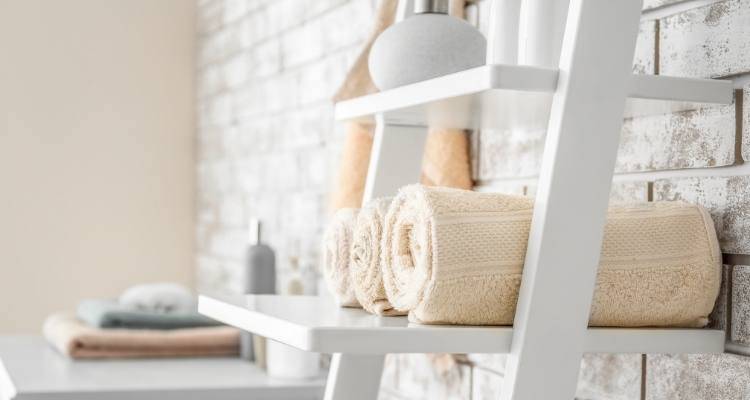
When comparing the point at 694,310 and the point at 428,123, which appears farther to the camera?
the point at 428,123

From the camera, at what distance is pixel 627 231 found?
90 centimetres

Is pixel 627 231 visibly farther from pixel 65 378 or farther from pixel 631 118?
pixel 65 378

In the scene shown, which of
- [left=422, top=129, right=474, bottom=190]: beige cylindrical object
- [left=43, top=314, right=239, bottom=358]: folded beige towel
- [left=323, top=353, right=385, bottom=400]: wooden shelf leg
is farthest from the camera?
[left=43, top=314, right=239, bottom=358]: folded beige towel

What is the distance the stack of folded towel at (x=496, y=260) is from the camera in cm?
84

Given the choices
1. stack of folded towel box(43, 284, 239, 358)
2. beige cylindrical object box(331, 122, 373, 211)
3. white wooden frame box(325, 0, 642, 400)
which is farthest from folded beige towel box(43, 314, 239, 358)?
white wooden frame box(325, 0, 642, 400)

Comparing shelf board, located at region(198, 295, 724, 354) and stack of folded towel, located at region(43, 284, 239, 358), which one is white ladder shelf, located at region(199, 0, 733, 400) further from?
stack of folded towel, located at region(43, 284, 239, 358)

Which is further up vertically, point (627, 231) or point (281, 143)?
point (281, 143)

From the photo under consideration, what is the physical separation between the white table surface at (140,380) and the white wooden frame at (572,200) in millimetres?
935

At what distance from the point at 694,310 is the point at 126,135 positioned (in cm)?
219

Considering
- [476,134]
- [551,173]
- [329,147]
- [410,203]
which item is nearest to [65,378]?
[329,147]

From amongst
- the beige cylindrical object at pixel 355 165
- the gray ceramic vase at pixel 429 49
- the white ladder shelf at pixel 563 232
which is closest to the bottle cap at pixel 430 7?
the gray ceramic vase at pixel 429 49

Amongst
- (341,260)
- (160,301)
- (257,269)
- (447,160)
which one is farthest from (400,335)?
(160,301)

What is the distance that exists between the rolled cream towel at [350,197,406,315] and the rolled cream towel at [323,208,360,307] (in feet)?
0.18

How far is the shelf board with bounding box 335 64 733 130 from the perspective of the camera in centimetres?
83
